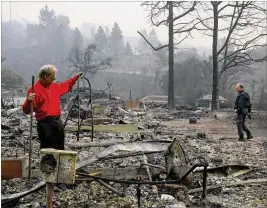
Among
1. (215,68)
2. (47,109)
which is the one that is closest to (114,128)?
(47,109)

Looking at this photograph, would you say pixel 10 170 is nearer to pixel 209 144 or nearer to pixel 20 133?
pixel 20 133

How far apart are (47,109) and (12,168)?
1.22 metres

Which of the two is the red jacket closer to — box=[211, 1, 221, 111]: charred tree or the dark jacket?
the dark jacket

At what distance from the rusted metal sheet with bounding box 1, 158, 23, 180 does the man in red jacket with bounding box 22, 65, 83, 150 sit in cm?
62

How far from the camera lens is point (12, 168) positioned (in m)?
5.78

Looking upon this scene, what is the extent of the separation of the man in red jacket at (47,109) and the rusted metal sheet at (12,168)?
0.62m

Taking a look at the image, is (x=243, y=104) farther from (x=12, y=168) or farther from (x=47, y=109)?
(x=12, y=168)

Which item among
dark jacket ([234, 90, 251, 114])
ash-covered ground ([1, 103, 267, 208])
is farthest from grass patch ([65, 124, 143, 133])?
dark jacket ([234, 90, 251, 114])

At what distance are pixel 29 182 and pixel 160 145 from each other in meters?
2.57

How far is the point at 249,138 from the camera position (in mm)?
10992

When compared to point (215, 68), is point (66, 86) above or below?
below

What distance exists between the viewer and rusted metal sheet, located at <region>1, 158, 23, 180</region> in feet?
18.9

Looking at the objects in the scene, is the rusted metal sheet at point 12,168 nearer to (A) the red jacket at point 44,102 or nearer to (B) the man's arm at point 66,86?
(A) the red jacket at point 44,102

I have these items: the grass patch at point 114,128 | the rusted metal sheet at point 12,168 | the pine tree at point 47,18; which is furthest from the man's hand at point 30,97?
the pine tree at point 47,18
